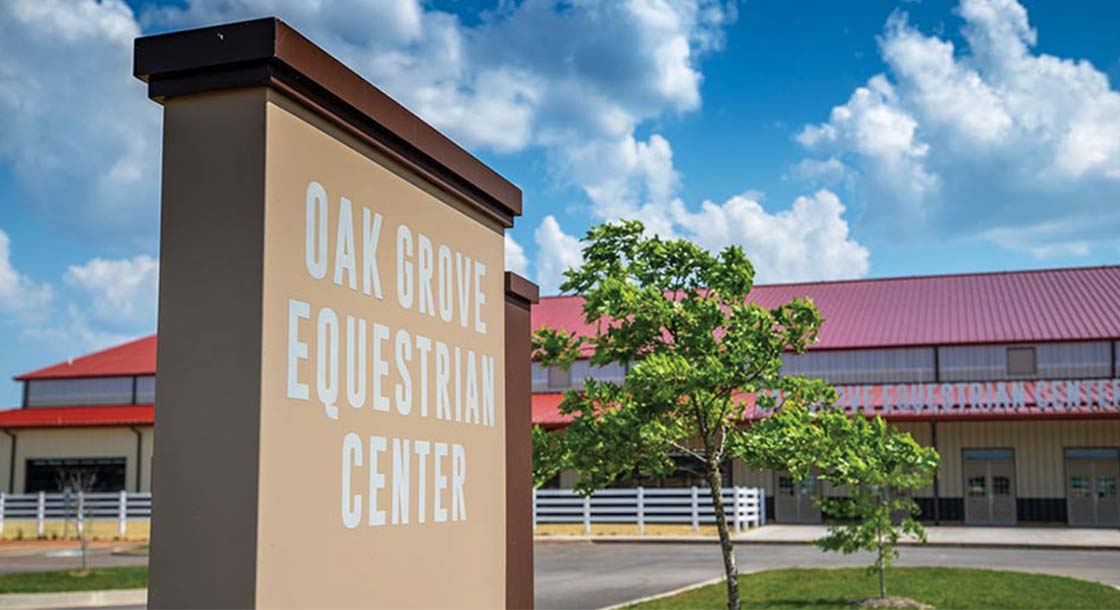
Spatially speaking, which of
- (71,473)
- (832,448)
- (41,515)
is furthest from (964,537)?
(71,473)

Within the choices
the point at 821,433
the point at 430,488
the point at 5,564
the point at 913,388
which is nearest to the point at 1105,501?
the point at 913,388

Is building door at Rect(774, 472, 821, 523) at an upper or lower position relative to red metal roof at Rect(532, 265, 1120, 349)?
lower

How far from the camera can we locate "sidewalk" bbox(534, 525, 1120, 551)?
92.7 feet

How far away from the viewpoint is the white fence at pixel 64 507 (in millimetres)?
39000

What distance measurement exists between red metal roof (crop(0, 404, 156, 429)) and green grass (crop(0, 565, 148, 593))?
19528 millimetres

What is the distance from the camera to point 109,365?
48.2m

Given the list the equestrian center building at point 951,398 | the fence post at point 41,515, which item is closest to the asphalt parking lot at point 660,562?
the equestrian center building at point 951,398

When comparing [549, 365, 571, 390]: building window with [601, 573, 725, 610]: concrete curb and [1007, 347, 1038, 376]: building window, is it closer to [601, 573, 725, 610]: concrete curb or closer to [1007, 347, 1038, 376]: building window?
[1007, 347, 1038, 376]: building window

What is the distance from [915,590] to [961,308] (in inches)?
1019

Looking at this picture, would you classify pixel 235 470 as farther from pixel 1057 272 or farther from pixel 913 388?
pixel 1057 272

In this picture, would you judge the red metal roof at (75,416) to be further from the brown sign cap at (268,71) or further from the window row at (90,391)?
the brown sign cap at (268,71)

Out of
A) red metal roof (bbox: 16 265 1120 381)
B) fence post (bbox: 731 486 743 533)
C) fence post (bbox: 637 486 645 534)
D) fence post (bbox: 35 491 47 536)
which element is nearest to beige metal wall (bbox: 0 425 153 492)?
fence post (bbox: 35 491 47 536)

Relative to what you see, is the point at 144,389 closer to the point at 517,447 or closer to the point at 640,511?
the point at 640,511

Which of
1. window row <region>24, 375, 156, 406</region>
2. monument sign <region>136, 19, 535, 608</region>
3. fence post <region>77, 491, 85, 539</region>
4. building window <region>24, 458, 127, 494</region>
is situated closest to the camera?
monument sign <region>136, 19, 535, 608</region>
